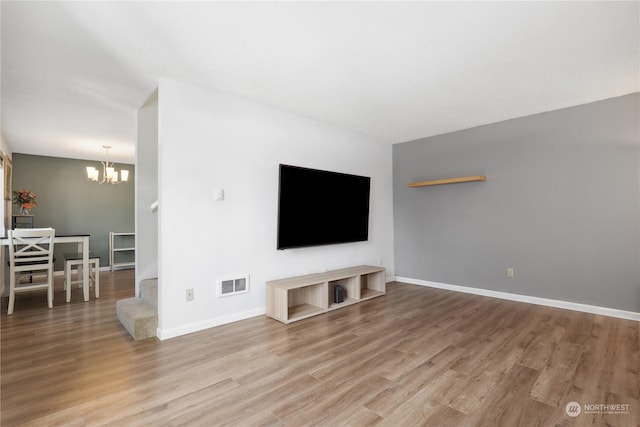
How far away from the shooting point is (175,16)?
6.40ft

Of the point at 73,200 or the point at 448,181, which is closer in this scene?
the point at 448,181

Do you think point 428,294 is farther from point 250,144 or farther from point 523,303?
point 250,144

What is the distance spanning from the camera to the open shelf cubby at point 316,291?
3.24m

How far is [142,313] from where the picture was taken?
2.87 meters

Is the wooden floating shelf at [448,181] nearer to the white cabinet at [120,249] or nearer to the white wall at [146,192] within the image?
the white wall at [146,192]

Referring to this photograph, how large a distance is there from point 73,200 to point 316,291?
5.76 m

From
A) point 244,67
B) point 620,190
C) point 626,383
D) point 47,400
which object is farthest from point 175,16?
point 620,190

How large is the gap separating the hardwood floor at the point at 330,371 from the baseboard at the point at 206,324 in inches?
3.3

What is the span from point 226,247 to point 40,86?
2.38m

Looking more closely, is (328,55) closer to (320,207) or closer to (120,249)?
(320,207)

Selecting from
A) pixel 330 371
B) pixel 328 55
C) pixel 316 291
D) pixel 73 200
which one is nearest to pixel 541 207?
pixel 316 291

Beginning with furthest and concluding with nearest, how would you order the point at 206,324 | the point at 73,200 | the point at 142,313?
the point at 73,200 < the point at 206,324 < the point at 142,313

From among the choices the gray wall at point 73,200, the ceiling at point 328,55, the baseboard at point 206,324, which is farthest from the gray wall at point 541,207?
the gray wall at point 73,200

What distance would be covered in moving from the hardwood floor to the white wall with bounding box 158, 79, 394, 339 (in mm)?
363
